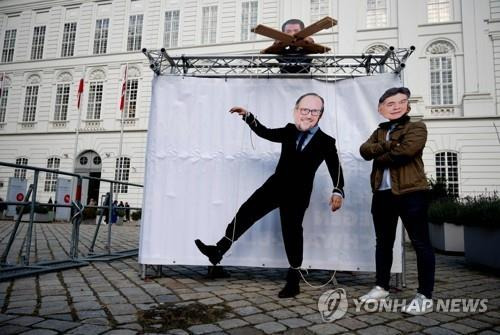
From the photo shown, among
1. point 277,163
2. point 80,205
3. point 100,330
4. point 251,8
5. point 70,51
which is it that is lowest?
point 100,330

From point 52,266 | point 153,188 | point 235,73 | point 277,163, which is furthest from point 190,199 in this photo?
point 52,266

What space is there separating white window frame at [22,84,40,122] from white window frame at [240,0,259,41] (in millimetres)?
17782

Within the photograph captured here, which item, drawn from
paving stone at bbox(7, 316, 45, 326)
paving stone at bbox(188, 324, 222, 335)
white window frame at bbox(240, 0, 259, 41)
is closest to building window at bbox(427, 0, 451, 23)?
white window frame at bbox(240, 0, 259, 41)

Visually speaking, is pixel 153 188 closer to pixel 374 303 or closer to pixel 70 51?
pixel 374 303

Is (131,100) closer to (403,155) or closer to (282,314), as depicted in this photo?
(403,155)

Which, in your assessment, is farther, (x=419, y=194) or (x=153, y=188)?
(x=153, y=188)

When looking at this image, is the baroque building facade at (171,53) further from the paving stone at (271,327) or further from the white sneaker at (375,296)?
the paving stone at (271,327)

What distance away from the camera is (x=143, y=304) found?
3.38m

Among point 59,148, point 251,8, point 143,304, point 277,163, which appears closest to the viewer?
point 143,304

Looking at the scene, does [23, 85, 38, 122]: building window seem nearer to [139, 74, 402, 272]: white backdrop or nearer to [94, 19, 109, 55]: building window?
[94, 19, 109, 55]: building window

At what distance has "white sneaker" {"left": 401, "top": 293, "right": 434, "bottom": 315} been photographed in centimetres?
325

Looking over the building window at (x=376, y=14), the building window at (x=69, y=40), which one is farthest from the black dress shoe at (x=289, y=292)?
the building window at (x=69, y=40)

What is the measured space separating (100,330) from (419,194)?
3009 mm

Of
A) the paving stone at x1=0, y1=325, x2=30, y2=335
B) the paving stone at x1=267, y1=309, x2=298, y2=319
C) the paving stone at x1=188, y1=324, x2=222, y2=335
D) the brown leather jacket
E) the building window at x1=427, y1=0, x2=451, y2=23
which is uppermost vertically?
the building window at x1=427, y1=0, x2=451, y2=23
